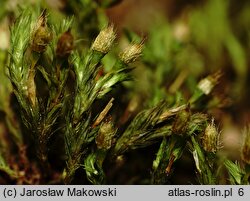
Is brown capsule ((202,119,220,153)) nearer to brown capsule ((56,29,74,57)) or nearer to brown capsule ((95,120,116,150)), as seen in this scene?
brown capsule ((95,120,116,150))

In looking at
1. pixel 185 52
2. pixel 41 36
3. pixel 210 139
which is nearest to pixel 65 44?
pixel 41 36

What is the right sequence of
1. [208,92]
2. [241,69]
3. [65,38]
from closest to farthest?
1. [65,38]
2. [208,92]
3. [241,69]

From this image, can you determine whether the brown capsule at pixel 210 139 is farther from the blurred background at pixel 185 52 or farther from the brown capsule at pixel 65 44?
the brown capsule at pixel 65 44

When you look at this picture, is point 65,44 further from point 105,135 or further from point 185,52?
point 185,52

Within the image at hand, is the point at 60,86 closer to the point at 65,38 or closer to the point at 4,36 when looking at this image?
the point at 65,38

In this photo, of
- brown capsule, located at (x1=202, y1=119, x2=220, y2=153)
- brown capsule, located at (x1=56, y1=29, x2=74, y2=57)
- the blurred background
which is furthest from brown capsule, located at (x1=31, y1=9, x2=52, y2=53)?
brown capsule, located at (x1=202, y1=119, x2=220, y2=153)

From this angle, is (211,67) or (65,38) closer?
(65,38)

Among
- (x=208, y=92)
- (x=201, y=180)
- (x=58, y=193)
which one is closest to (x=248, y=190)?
(x=201, y=180)
